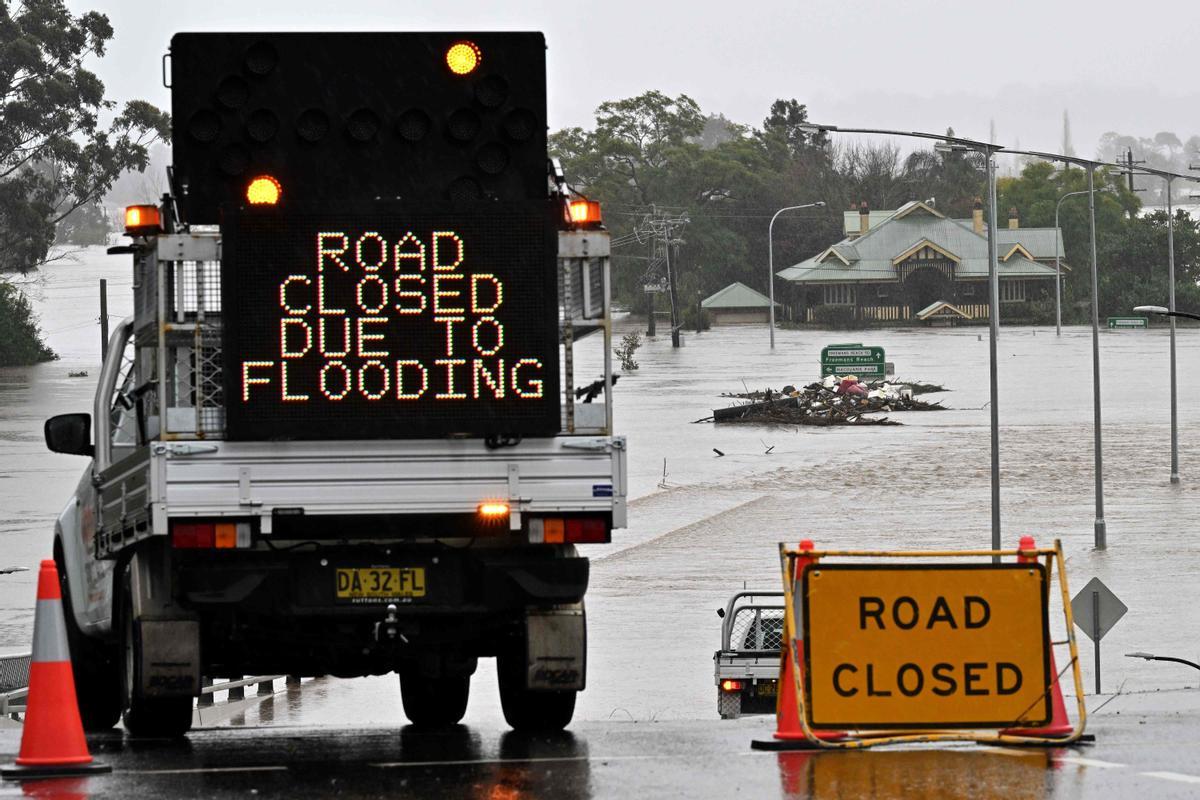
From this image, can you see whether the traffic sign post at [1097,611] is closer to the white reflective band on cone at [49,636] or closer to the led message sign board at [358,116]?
the led message sign board at [358,116]

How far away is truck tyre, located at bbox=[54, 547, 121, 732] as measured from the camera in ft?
42.5

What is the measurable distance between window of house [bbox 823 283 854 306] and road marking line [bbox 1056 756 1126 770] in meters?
141

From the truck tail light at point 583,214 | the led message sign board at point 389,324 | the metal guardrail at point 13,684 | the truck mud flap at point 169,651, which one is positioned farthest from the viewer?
the metal guardrail at point 13,684

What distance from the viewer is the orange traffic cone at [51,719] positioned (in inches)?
390

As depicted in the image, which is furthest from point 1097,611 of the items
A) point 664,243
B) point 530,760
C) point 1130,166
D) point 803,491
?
point 664,243

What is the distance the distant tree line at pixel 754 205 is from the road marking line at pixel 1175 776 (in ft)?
447

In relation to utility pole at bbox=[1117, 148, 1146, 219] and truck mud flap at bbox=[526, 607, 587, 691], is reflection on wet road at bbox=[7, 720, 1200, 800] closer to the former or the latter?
truck mud flap at bbox=[526, 607, 587, 691]

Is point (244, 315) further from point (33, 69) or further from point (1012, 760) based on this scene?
point (33, 69)

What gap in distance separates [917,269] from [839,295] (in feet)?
17.9

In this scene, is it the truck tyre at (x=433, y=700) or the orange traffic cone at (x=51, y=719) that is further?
the truck tyre at (x=433, y=700)

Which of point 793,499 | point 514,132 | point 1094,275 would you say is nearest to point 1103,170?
point 793,499

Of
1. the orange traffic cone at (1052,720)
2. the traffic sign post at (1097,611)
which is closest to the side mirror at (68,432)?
the orange traffic cone at (1052,720)

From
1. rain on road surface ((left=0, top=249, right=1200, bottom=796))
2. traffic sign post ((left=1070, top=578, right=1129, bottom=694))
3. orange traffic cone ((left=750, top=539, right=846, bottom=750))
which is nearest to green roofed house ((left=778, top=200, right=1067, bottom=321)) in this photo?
rain on road surface ((left=0, top=249, right=1200, bottom=796))

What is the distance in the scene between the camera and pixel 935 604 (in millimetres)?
10320
